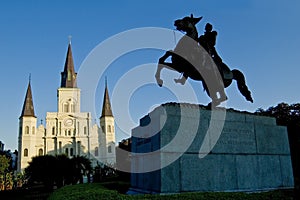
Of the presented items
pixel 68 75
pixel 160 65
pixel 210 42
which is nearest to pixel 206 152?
pixel 160 65

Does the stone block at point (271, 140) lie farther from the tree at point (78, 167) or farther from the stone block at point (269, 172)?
the tree at point (78, 167)

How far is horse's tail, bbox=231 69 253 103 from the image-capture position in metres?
10.7

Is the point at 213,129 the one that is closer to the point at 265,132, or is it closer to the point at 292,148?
the point at 265,132

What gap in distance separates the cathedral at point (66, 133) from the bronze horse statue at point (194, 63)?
206ft

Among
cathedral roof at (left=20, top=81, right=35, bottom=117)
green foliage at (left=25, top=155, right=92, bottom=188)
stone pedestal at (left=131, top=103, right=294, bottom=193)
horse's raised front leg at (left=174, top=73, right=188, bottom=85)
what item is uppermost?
cathedral roof at (left=20, top=81, right=35, bottom=117)

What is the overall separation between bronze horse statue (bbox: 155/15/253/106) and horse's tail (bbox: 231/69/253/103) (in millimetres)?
721

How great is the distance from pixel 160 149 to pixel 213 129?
207 cm

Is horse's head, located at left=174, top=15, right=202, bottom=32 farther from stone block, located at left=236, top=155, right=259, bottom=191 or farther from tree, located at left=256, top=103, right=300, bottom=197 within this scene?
tree, located at left=256, top=103, right=300, bottom=197

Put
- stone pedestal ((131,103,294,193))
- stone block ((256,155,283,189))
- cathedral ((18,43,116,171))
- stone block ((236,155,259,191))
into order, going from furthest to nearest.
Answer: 1. cathedral ((18,43,116,171))
2. stone block ((256,155,283,189))
3. stone block ((236,155,259,191))
4. stone pedestal ((131,103,294,193))

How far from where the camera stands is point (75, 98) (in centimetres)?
7594

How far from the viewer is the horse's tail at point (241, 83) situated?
10.7 m

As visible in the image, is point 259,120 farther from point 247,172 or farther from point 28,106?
point 28,106

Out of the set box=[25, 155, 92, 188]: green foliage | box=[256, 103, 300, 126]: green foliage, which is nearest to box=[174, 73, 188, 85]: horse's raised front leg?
box=[256, 103, 300, 126]: green foliage

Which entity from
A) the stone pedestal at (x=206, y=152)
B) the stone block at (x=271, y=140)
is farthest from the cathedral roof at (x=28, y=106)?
the stone block at (x=271, y=140)
